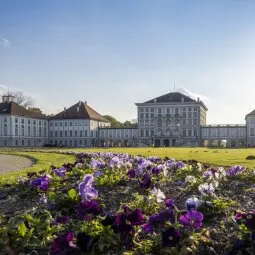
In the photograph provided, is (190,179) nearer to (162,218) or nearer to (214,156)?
(162,218)

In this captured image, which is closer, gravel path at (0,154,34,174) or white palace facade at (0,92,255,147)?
gravel path at (0,154,34,174)

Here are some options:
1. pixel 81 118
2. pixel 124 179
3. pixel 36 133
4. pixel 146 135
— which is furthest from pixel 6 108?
pixel 124 179

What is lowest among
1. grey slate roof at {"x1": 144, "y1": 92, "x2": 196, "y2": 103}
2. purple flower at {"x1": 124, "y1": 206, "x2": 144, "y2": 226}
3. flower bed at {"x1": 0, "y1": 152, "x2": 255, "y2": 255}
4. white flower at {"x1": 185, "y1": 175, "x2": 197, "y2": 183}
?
flower bed at {"x1": 0, "y1": 152, "x2": 255, "y2": 255}

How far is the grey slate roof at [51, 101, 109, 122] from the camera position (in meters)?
110

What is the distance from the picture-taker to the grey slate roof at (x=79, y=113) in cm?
11025

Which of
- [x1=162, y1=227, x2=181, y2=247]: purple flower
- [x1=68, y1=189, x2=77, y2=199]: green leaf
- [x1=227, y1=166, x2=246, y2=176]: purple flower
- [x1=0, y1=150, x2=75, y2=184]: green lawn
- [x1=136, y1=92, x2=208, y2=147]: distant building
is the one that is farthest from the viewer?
[x1=136, y1=92, x2=208, y2=147]: distant building

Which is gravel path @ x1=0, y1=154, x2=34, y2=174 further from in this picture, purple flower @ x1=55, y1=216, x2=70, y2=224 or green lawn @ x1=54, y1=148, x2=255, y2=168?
purple flower @ x1=55, y1=216, x2=70, y2=224

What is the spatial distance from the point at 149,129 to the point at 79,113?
18718 mm

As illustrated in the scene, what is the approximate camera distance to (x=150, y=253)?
4.08 metres

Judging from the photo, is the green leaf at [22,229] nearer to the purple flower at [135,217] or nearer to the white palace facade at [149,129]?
the purple flower at [135,217]

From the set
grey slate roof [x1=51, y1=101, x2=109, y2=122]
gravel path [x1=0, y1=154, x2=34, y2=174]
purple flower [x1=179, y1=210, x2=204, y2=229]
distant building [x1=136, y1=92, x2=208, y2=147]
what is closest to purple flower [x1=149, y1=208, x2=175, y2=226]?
purple flower [x1=179, y1=210, x2=204, y2=229]

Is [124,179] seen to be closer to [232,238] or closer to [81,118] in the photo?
[232,238]

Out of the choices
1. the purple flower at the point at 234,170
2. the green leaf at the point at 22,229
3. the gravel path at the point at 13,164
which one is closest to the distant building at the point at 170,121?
the gravel path at the point at 13,164

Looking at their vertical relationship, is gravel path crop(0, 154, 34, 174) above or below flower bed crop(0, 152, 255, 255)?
below
